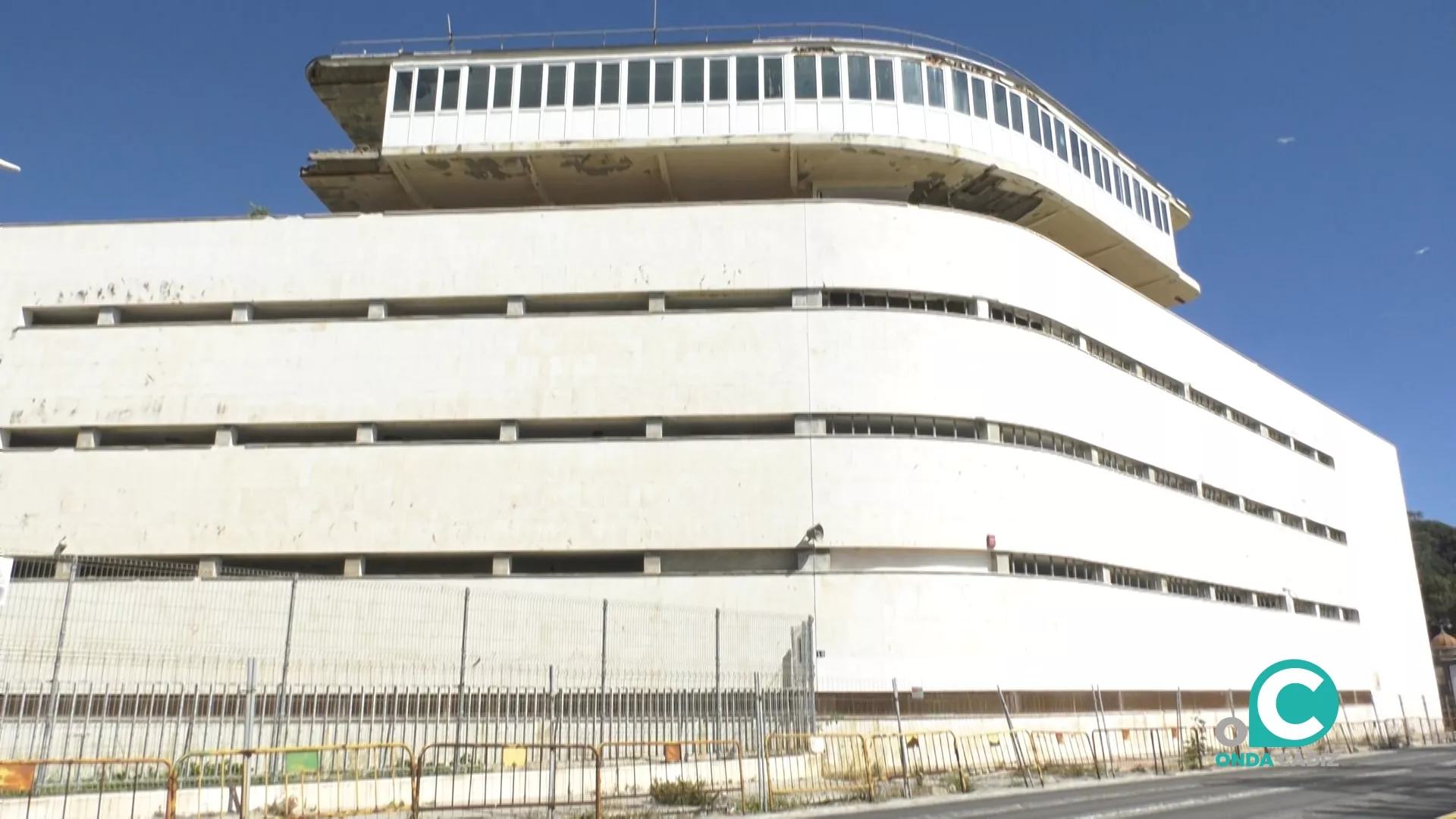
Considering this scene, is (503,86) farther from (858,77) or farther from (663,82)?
(858,77)

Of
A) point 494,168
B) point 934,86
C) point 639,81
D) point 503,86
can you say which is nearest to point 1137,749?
point 934,86

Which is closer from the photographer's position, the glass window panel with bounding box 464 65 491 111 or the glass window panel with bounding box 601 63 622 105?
the glass window panel with bounding box 601 63 622 105

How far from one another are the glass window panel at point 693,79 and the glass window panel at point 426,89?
22.8 feet

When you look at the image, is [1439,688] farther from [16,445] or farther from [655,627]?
[16,445]

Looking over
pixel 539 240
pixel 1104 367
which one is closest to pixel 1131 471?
pixel 1104 367

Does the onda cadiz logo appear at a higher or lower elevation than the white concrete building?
lower

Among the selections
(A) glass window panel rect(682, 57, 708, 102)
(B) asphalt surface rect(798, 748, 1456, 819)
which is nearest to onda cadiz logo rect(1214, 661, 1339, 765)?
(B) asphalt surface rect(798, 748, 1456, 819)

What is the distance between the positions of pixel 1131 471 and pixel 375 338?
21.1 metres

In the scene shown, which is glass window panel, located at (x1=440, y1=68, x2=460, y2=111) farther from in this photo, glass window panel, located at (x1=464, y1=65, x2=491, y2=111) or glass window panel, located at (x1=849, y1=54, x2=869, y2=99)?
glass window panel, located at (x1=849, y1=54, x2=869, y2=99)

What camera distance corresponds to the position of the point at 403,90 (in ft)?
94.4

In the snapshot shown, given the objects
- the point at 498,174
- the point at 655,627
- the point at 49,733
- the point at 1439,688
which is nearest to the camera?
the point at 49,733

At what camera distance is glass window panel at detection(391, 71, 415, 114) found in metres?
28.6

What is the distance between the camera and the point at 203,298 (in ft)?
85.9

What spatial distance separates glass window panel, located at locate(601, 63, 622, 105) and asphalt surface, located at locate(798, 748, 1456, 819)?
20066 millimetres
